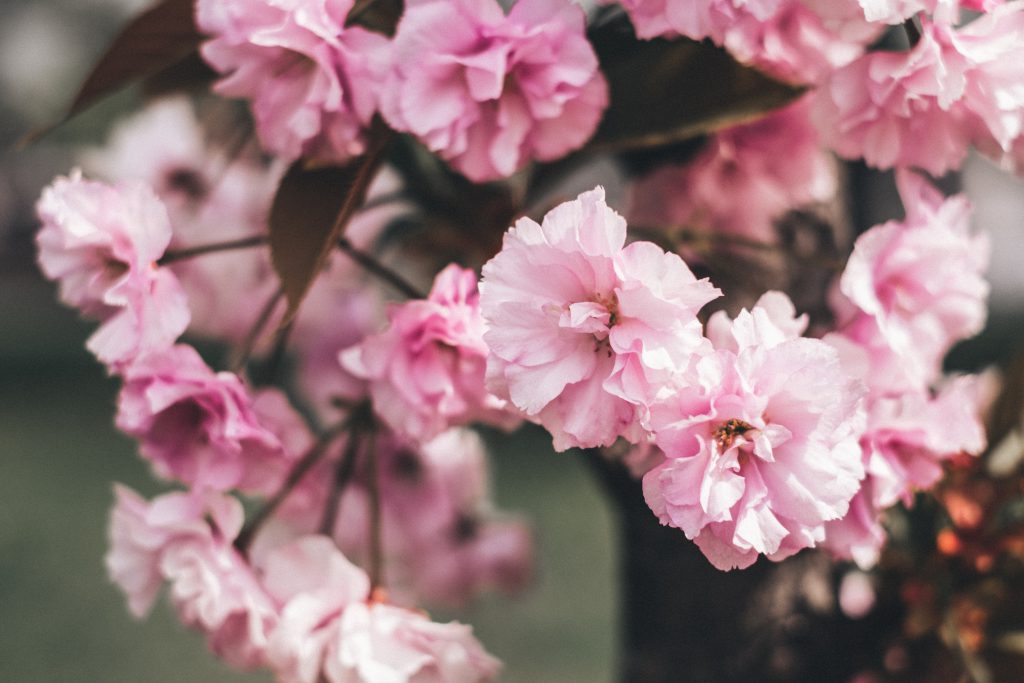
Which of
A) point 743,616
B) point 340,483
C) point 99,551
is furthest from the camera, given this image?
point 99,551

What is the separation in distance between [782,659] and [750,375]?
0.44 meters

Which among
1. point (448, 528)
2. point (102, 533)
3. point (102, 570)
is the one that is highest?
point (448, 528)

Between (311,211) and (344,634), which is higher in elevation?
(311,211)

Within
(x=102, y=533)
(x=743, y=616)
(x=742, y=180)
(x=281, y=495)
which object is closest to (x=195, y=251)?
(x=281, y=495)

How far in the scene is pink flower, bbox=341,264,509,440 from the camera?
1.64ft

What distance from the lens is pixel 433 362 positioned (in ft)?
1.72

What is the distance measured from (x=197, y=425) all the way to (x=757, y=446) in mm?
319

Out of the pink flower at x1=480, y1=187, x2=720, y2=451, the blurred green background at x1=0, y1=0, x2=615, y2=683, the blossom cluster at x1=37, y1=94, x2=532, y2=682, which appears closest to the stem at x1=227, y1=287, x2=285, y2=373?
the blossom cluster at x1=37, y1=94, x2=532, y2=682

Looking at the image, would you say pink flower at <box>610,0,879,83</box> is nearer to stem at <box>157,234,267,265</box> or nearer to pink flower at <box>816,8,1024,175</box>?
pink flower at <box>816,8,1024,175</box>

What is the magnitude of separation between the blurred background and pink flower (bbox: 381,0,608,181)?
297mm

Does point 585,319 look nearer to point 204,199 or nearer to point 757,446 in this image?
point 757,446

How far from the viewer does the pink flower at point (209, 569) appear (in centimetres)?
54

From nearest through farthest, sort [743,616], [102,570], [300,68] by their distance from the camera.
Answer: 1. [300,68]
2. [743,616]
3. [102,570]

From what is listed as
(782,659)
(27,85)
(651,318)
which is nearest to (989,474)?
(782,659)
